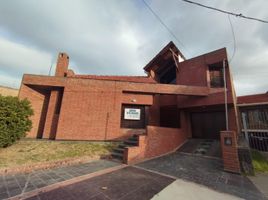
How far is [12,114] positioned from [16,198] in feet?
17.0

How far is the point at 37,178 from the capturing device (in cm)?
464

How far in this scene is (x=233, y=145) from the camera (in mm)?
6324

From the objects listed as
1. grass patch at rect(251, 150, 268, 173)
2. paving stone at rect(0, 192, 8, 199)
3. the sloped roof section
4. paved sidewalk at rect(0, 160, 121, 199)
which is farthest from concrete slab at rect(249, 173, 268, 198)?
the sloped roof section

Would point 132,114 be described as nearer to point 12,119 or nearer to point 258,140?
point 12,119

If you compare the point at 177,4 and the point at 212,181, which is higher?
the point at 177,4

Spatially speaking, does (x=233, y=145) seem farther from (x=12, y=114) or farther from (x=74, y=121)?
(x=12, y=114)

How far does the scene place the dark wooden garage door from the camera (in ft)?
37.2

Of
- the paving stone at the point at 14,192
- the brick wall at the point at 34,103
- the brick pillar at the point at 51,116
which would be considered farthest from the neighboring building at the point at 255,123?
the brick wall at the point at 34,103

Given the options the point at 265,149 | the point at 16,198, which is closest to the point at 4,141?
the point at 16,198

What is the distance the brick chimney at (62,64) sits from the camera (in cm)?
1230

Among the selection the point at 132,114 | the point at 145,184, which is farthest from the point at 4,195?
the point at 132,114

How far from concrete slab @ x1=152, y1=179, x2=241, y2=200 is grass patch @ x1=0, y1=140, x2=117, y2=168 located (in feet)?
13.9

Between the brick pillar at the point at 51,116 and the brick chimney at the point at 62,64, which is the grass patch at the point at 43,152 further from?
the brick chimney at the point at 62,64

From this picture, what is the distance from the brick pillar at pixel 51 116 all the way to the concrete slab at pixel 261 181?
10.6 meters
